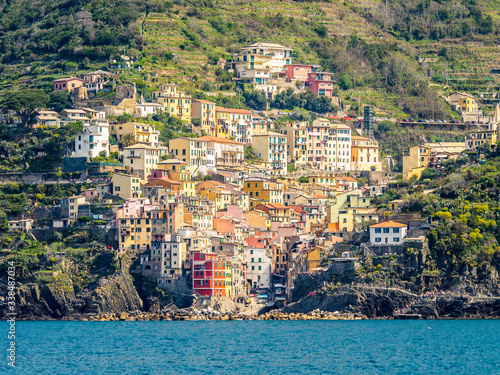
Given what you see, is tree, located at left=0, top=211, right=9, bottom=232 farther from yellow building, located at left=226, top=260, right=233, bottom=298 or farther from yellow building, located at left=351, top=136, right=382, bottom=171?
yellow building, located at left=351, top=136, right=382, bottom=171

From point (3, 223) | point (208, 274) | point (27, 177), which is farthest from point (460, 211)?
point (27, 177)

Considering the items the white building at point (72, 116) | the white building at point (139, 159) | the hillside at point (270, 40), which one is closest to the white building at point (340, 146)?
the hillside at point (270, 40)

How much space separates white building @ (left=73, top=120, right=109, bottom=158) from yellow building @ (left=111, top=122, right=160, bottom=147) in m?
3.22

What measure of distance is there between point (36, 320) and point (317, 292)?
22979 mm

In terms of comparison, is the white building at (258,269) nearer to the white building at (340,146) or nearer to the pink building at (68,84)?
the white building at (340,146)

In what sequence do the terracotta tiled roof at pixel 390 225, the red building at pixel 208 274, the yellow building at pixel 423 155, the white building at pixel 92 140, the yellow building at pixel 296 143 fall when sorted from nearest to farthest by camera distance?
1. the red building at pixel 208 274
2. the terracotta tiled roof at pixel 390 225
3. the white building at pixel 92 140
4. the yellow building at pixel 423 155
5. the yellow building at pixel 296 143

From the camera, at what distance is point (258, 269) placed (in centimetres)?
10081

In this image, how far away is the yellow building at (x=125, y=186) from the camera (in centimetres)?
10431

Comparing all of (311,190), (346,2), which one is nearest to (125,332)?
(311,190)

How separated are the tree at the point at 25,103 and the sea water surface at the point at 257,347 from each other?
30.1 m

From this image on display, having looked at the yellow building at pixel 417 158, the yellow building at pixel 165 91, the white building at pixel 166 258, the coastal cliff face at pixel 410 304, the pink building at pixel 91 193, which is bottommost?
the coastal cliff face at pixel 410 304

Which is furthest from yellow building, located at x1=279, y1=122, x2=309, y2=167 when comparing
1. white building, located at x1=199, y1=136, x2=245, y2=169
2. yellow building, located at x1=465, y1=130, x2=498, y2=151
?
yellow building, located at x1=465, y1=130, x2=498, y2=151

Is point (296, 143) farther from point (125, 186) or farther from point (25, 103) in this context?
point (25, 103)

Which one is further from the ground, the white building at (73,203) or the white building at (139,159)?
the white building at (139,159)
